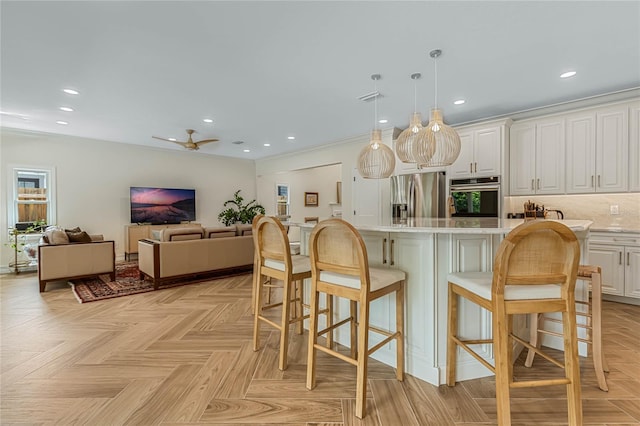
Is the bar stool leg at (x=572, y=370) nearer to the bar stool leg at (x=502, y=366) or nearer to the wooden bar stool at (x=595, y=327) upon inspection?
the bar stool leg at (x=502, y=366)

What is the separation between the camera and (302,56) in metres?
2.63

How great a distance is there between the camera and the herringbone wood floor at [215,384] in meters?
1.60

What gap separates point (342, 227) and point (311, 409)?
107 cm

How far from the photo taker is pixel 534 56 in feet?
8.60

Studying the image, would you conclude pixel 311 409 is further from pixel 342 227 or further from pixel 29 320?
pixel 29 320

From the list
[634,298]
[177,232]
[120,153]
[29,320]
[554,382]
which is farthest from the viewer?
[120,153]

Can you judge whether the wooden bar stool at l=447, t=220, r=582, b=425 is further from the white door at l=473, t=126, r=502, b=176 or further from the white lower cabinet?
the white door at l=473, t=126, r=502, b=176

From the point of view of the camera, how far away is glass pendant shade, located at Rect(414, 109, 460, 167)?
2566mm

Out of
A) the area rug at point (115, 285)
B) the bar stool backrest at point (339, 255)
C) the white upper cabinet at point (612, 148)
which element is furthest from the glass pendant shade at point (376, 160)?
the area rug at point (115, 285)

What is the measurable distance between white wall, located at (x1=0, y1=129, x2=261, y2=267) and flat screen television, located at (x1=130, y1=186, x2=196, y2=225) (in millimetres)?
217

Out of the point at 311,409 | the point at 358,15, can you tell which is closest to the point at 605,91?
the point at 358,15

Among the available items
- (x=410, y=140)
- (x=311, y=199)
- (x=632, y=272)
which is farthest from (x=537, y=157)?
(x=311, y=199)

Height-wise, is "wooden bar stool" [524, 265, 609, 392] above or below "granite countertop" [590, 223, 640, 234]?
below

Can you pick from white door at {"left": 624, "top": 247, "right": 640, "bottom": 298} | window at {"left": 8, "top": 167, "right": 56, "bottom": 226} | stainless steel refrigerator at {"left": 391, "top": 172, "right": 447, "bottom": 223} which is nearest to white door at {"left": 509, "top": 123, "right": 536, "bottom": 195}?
stainless steel refrigerator at {"left": 391, "top": 172, "right": 447, "bottom": 223}
